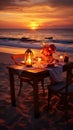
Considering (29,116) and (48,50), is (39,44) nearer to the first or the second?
(48,50)

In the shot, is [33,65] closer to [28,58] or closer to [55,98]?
[28,58]

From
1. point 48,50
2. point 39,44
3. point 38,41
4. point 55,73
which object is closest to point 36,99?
point 55,73

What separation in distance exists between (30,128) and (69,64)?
5.18 ft

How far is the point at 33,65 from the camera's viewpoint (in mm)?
4039

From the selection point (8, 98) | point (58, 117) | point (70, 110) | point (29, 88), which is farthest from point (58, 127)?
point (29, 88)

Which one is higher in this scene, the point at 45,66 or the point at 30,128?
the point at 45,66

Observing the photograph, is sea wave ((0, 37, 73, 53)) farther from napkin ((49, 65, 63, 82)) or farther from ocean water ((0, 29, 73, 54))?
napkin ((49, 65, 63, 82))

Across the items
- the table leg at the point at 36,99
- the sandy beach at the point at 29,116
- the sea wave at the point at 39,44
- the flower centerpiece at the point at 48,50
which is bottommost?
the sandy beach at the point at 29,116

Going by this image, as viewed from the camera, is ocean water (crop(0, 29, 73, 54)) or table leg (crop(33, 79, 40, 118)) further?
ocean water (crop(0, 29, 73, 54))

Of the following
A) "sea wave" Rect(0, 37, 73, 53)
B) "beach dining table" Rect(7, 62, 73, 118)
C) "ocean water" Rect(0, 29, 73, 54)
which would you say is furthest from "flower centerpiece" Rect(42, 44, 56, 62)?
"sea wave" Rect(0, 37, 73, 53)

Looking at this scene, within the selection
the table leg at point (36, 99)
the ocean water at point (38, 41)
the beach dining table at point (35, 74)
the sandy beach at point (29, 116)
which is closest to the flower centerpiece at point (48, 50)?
the beach dining table at point (35, 74)

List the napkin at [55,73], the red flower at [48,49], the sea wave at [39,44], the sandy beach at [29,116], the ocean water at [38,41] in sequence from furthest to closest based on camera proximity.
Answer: the ocean water at [38,41] → the sea wave at [39,44] → the red flower at [48,49] → the napkin at [55,73] → the sandy beach at [29,116]

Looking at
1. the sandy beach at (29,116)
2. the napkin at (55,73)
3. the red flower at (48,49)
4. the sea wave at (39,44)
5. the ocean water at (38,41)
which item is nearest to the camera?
the sandy beach at (29,116)

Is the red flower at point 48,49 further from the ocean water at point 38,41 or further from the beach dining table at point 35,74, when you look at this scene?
the ocean water at point 38,41
